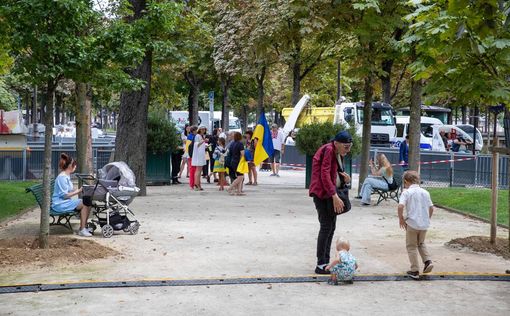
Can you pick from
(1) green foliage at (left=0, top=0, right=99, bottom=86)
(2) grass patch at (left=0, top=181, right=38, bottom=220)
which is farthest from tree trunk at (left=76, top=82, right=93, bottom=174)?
(1) green foliage at (left=0, top=0, right=99, bottom=86)

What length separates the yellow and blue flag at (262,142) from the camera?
23797 mm

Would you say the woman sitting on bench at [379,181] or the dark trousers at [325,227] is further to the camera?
the woman sitting on bench at [379,181]

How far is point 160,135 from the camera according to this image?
72.1ft

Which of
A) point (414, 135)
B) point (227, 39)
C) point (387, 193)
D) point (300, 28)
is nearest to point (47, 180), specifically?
point (414, 135)

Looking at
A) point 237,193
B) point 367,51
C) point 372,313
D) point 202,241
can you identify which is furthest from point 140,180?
point 372,313

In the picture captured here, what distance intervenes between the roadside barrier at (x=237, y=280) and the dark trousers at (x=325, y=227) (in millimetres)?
317

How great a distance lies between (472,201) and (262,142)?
7772 mm

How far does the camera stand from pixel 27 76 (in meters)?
10.3

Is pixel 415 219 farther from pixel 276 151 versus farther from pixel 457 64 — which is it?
pixel 276 151

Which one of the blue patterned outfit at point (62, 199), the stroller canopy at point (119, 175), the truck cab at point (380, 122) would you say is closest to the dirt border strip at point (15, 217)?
the blue patterned outfit at point (62, 199)

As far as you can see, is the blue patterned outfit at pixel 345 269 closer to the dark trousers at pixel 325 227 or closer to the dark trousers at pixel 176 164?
the dark trousers at pixel 325 227

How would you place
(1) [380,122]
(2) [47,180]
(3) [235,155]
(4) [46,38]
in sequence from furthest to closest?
(1) [380,122]
(3) [235,155]
(2) [47,180]
(4) [46,38]

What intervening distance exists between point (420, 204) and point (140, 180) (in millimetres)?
10846

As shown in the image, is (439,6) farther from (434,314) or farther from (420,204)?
(434,314)
